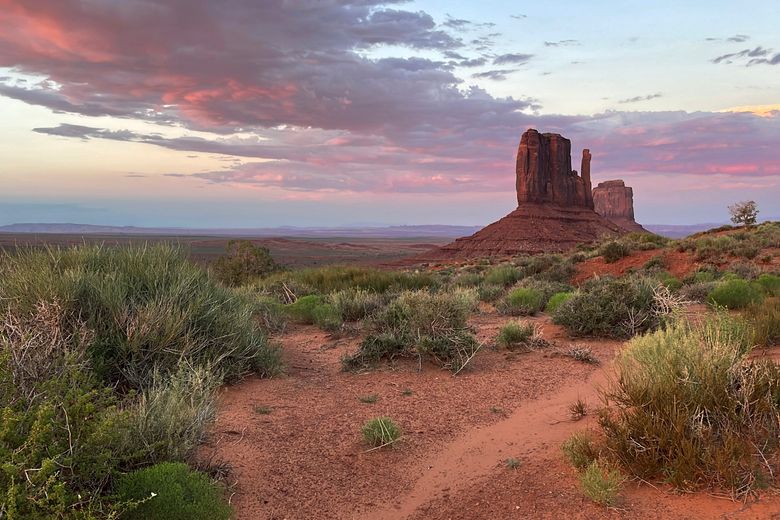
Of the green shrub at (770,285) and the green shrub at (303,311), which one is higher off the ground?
the green shrub at (770,285)

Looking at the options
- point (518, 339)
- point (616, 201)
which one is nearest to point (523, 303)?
point (518, 339)

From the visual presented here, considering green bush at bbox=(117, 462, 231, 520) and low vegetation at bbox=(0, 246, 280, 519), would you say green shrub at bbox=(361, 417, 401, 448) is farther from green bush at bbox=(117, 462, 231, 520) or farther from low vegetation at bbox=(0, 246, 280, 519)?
green bush at bbox=(117, 462, 231, 520)

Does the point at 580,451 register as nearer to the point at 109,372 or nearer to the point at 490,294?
the point at 109,372

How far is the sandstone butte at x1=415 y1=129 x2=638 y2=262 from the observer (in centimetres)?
7044

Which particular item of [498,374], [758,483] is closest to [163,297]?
[498,374]

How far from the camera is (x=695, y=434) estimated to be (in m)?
3.98

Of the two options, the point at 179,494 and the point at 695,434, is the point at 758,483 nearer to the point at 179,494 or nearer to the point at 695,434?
the point at 695,434

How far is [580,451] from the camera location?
14.6 ft

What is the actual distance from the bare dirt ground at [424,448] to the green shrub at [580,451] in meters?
0.10

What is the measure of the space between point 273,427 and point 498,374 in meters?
3.39

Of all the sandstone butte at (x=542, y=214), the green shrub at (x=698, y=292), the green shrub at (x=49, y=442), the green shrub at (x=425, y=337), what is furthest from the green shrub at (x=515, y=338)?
the sandstone butte at (x=542, y=214)

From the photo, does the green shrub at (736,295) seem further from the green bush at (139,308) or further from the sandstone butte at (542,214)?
the sandstone butte at (542,214)

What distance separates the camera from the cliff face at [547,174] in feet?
289

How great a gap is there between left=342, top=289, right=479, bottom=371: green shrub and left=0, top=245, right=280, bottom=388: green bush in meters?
1.44
